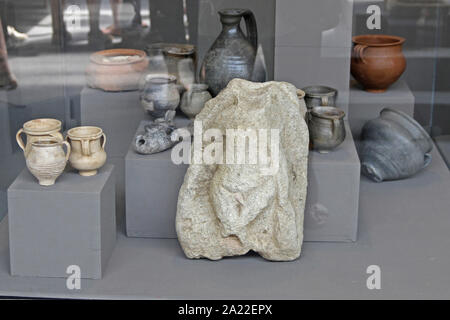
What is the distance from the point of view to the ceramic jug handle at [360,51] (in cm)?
414

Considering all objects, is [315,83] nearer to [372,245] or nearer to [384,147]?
[384,147]

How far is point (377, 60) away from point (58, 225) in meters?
1.95

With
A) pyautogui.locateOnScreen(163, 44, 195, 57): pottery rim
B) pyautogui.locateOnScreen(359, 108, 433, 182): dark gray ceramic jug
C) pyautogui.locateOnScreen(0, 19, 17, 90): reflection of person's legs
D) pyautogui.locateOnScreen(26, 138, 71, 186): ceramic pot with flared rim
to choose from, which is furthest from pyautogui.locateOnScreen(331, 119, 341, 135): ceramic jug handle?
pyautogui.locateOnScreen(0, 19, 17, 90): reflection of person's legs

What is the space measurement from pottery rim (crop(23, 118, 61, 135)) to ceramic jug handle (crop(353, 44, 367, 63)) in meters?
1.67

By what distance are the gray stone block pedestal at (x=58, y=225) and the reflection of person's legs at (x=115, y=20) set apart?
982 mm

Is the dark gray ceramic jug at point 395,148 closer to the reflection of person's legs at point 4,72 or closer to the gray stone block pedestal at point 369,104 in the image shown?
the gray stone block pedestal at point 369,104

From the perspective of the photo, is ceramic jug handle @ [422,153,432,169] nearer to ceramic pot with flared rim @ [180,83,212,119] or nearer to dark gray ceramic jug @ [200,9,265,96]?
dark gray ceramic jug @ [200,9,265,96]

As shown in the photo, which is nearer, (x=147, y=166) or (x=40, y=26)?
(x=147, y=166)

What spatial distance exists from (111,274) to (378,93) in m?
1.82

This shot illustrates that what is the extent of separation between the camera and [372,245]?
351 centimetres

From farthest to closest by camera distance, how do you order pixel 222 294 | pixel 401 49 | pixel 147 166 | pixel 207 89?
1. pixel 401 49
2. pixel 207 89
3. pixel 147 166
4. pixel 222 294

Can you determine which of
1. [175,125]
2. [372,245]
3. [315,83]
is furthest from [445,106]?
[175,125]

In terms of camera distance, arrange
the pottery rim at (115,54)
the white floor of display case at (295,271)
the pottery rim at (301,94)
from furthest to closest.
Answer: the pottery rim at (115,54), the pottery rim at (301,94), the white floor of display case at (295,271)

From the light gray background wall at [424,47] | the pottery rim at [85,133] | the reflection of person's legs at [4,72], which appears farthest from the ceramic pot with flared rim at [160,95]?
the light gray background wall at [424,47]
